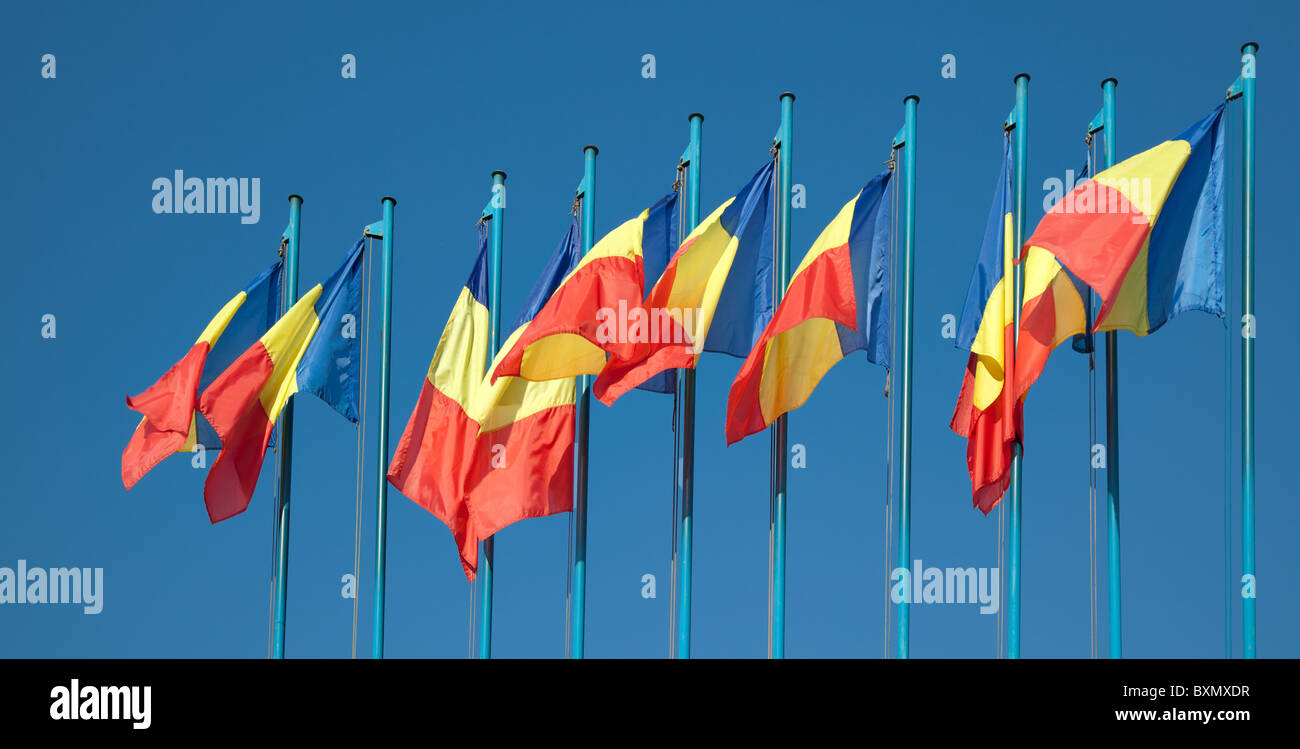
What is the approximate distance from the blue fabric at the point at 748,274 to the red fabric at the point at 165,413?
28.8 ft

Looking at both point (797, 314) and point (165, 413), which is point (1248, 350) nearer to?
point (797, 314)

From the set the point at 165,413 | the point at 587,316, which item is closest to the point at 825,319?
the point at 587,316

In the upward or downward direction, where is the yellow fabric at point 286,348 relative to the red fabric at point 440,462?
upward

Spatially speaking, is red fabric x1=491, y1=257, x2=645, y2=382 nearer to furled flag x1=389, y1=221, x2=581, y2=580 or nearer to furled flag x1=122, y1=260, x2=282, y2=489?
furled flag x1=389, y1=221, x2=581, y2=580

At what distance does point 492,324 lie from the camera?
33.2 metres

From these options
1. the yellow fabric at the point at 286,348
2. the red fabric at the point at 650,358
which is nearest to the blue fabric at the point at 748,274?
the red fabric at the point at 650,358

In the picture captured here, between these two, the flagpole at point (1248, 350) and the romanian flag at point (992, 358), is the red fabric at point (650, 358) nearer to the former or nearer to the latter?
the romanian flag at point (992, 358)

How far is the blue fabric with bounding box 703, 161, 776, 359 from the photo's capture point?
31969 mm

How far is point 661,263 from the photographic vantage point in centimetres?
3278

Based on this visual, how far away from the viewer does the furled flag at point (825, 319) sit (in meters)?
30.8
